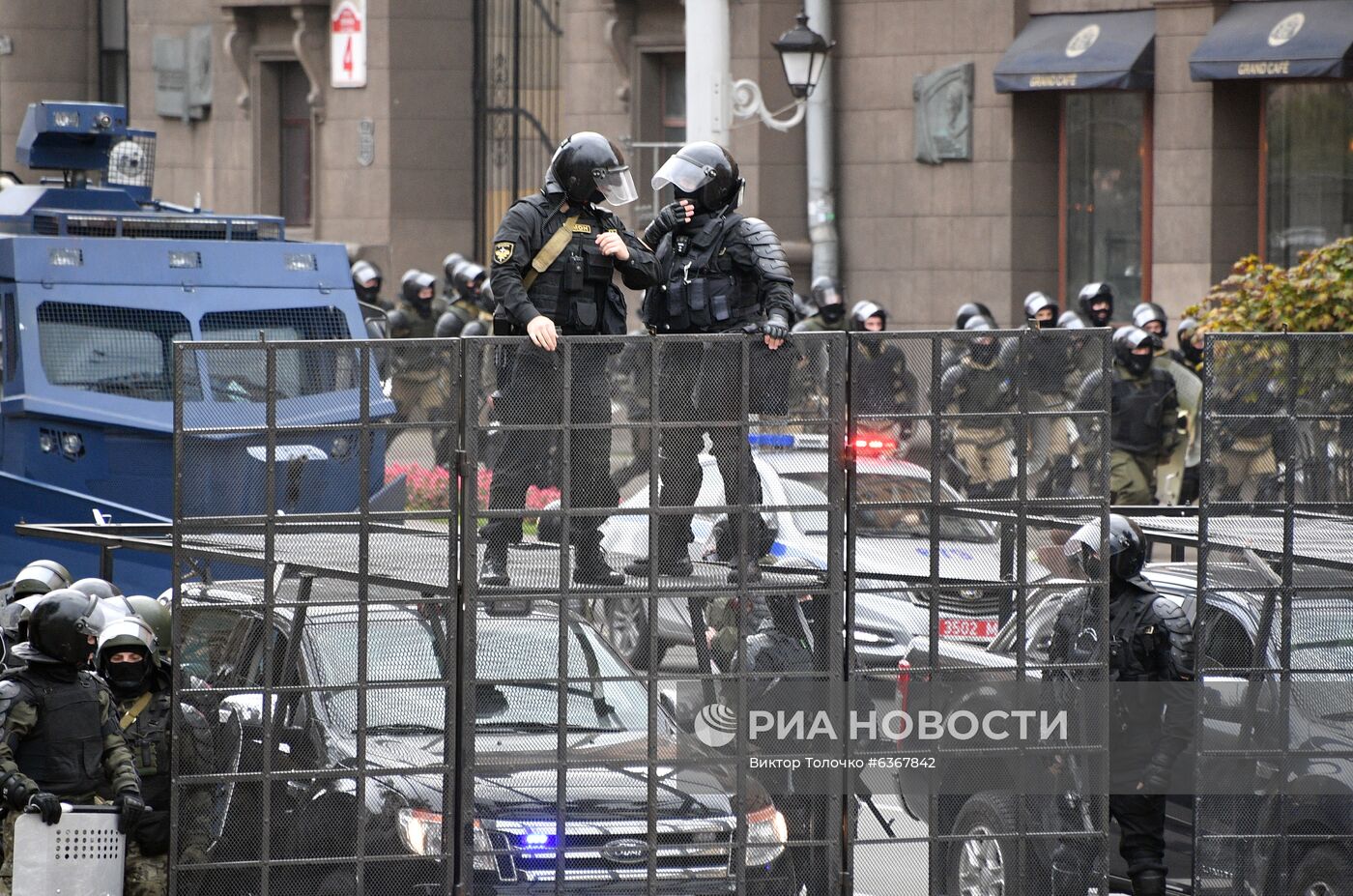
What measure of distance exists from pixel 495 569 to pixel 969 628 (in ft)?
5.52

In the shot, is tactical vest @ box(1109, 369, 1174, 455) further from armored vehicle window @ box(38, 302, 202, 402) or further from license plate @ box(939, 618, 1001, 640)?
license plate @ box(939, 618, 1001, 640)

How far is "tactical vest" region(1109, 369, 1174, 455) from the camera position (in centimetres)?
1597

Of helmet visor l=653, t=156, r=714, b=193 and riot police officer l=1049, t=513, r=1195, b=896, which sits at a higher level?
helmet visor l=653, t=156, r=714, b=193

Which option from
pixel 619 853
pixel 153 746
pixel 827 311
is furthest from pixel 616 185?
pixel 827 311

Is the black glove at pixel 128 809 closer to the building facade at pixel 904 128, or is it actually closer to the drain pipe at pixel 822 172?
the building facade at pixel 904 128

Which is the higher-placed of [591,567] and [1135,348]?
[1135,348]

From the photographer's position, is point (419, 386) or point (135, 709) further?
point (135, 709)

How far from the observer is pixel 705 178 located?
27.2 feet

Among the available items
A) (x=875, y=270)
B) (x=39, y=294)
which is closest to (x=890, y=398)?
(x=39, y=294)

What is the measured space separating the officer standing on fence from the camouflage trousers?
14 centimetres

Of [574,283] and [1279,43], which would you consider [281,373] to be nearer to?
[574,283]

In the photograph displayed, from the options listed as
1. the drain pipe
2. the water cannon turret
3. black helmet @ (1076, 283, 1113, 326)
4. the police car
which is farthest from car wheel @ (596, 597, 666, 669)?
the drain pipe

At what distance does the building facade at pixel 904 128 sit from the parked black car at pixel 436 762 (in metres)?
11.5

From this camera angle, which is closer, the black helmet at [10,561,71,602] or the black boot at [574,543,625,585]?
the black boot at [574,543,625,585]
